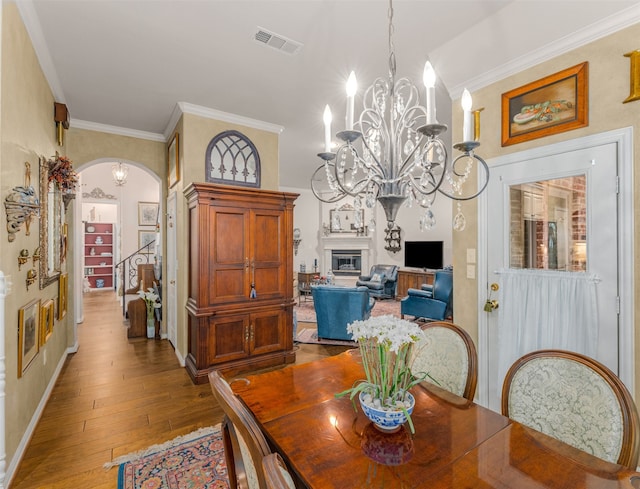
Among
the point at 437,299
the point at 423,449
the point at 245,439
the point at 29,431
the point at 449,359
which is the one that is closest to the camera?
the point at 245,439

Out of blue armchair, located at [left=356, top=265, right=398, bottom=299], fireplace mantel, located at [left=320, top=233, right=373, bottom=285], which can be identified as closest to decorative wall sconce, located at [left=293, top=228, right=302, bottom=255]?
fireplace mantel, located at [left=320, top=233, right=373, bottom=285]

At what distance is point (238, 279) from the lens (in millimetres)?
3646

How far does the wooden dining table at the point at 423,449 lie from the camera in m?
0.99

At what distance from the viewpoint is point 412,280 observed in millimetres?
8133

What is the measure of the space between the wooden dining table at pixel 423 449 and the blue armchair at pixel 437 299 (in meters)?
3.97

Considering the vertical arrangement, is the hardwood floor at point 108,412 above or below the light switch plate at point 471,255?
below

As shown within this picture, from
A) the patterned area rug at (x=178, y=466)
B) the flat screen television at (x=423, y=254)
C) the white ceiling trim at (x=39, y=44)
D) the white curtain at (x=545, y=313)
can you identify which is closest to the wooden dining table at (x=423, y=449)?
the patterned area rug at (x=178, y=466)

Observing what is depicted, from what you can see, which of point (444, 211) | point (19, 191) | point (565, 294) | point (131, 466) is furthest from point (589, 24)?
point (444, 211)

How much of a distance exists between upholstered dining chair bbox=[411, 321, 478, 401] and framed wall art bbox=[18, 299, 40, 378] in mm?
2468

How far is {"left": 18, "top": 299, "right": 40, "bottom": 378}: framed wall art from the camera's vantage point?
2.14 metres

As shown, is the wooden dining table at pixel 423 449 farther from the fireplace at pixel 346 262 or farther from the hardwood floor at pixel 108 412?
the fireplace at pixel 346 262

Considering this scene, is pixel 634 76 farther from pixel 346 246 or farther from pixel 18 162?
pixel 346 246

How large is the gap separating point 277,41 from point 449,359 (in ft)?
8.39

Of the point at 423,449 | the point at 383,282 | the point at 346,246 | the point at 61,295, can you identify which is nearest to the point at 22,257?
the point at 61,295
